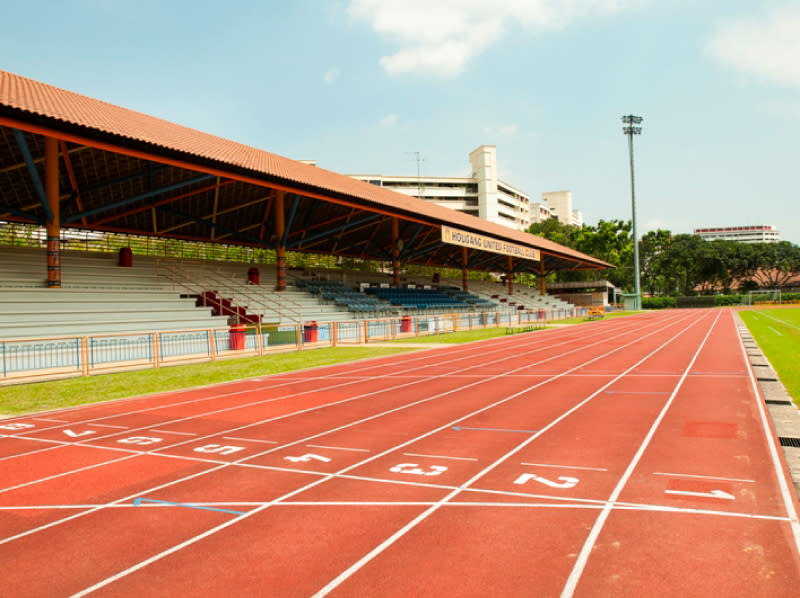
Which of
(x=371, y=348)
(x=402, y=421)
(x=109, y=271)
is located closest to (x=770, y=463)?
(x=402, y=421)

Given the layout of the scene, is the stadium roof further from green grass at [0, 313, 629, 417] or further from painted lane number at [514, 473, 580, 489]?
painted lane number at [514, 473, 580, 489]

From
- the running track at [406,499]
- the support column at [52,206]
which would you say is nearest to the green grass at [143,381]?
the running track at [406,499]

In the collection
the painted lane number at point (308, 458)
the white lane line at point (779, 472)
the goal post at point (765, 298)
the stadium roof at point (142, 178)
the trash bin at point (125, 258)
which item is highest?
the stadium roof at point (142, 178)

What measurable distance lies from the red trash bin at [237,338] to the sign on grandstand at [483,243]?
16975mm

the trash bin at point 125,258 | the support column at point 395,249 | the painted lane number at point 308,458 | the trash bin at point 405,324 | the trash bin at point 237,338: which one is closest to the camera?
the painted lane number at point 308,458

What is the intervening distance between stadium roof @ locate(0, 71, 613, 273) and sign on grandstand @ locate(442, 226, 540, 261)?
1.18m

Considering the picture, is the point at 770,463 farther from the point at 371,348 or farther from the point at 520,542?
the point at 371,348

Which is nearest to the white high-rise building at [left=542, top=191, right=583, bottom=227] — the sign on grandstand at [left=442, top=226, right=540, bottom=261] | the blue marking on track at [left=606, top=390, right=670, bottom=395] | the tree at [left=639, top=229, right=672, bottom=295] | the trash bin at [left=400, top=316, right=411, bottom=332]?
the tree at [left=639, top=229, right=672, bottom=295]

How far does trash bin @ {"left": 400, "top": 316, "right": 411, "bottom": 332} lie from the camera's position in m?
27.3

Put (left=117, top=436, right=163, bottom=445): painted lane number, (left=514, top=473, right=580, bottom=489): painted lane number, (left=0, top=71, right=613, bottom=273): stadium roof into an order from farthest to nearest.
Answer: (left=0, top=71, right=613, bottom=273): stadium roof
(left=117, top=436, right=163, bottom=445): painted lane number
(left=514, top=473, right=580, bottom=489): painted lane number

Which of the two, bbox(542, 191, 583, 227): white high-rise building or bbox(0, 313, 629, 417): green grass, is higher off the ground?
bbox(542, 191, 583, 227): white high-rise building

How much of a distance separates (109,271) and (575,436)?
873 inches

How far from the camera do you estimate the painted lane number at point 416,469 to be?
553cm

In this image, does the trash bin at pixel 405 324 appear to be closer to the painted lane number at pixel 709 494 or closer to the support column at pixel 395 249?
the support column at pixel 395 249
